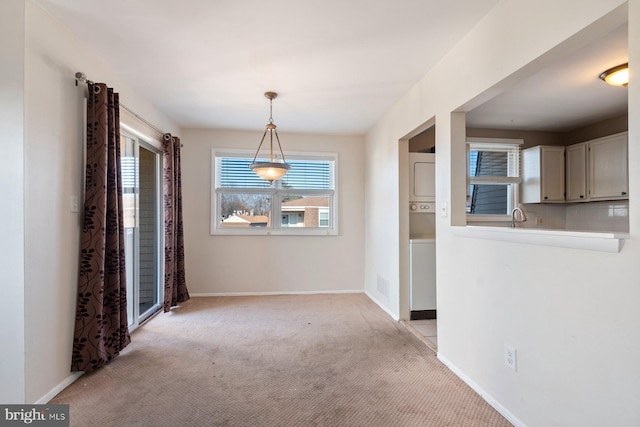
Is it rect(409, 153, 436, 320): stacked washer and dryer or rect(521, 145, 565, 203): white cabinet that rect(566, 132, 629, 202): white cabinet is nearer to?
rect(521, 145, 565, 203): white cabinet

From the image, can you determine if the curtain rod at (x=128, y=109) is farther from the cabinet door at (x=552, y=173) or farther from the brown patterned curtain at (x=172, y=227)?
the cabinet door at (x=552, y=173)

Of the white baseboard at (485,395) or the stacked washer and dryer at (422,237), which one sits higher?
the stacked washer and dryer at (422,237)

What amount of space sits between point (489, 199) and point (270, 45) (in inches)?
138

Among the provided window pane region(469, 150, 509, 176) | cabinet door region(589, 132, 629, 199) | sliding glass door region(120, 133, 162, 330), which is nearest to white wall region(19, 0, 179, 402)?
sliding glass door region(120, 133, 162, 330)

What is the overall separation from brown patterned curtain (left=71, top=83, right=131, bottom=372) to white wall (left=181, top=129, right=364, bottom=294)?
211 centimetres

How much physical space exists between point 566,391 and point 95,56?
372 cm

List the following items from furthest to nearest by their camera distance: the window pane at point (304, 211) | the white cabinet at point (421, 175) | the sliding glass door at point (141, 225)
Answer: the window pane at point (304, 211)
the white cabinet at point (421, 175)
the sliding glass door at point (141, 225)

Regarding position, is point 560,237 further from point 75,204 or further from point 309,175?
point 309,175

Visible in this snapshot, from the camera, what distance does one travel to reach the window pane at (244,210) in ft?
15.8

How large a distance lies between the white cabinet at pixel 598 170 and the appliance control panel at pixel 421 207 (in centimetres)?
179

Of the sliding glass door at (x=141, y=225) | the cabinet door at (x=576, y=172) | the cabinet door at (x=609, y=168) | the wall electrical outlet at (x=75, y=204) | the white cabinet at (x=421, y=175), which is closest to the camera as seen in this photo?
the wall electrical outlet at (x=75, y=204)

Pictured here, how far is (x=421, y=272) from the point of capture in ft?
11.7

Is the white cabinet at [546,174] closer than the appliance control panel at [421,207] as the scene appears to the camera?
No

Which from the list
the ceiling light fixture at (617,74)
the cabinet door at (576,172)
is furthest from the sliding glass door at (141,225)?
the cabinet door at (576,172)
